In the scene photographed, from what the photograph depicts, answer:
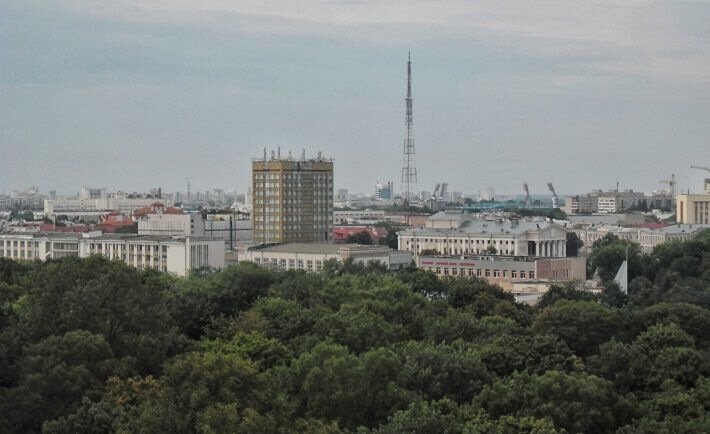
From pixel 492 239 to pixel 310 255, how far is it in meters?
15.3

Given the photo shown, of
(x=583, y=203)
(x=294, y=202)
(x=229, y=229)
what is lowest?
(x=229, y=229)

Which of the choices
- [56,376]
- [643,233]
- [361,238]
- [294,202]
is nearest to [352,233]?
[361,238]

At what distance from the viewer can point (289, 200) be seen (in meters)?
61.1

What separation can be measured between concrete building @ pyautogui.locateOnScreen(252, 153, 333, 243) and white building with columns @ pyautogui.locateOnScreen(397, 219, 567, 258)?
17.5 ft

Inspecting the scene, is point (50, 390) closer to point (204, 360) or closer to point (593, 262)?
point (204, 360)

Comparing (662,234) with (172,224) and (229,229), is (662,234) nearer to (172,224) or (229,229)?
(229,229)

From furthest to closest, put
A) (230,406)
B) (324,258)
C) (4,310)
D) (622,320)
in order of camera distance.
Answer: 1. (324,258)
2. (622,320)
3. (4,310)
4. (230,406)

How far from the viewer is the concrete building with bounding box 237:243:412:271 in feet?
172

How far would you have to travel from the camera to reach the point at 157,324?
2333 cm

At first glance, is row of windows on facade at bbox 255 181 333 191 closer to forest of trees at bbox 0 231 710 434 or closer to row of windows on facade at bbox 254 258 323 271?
row of windows on facade at bbox 254 258 323 271

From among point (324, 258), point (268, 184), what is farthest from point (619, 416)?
point (268, 184)

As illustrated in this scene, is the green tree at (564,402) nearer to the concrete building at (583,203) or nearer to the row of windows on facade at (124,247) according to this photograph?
the row of windows on facade at (124,247)

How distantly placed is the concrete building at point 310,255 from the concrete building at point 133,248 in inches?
64.3

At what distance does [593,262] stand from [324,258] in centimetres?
1174
